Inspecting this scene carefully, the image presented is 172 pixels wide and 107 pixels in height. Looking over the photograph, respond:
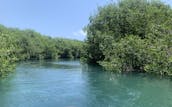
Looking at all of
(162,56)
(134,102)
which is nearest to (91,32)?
(162,56)

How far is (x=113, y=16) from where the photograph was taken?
45438 millimetres

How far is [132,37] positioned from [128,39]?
1.89 feet

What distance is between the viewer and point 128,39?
3472 cm

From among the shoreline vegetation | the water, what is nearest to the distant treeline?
the shoreline vegetation

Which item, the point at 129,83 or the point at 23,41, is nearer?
the point at 129,83

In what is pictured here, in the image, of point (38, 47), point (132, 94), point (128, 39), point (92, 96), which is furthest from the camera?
point (38, 47)

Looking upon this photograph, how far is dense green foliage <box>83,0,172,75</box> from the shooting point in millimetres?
28705

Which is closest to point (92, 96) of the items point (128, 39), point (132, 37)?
point (128, 39)

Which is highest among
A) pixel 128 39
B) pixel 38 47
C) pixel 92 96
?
pixel 38 47

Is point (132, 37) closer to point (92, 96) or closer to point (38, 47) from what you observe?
point (92, 96)

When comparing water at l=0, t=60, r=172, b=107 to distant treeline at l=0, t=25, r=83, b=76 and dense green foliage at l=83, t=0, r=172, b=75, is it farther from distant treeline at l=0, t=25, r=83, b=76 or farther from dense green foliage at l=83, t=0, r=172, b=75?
distant treeline at l=0, t=25, r=83, b=76

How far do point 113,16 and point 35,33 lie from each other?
62.9 metres

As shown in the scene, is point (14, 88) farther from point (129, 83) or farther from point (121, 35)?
point (121, 35)

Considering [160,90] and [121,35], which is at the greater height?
[121,35]
